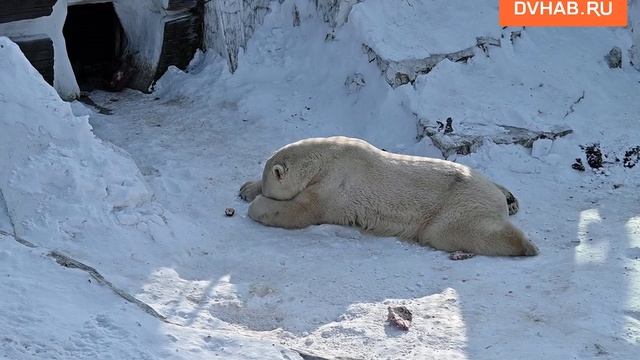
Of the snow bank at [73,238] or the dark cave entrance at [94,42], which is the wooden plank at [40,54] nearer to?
the dark cave entrance at [94,42]

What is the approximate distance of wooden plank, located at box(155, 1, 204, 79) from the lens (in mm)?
11438

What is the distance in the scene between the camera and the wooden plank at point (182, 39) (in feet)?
37.5

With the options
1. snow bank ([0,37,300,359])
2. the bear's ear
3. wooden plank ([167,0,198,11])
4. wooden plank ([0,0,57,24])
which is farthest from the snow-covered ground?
wooden plank ([0,0,57,24])

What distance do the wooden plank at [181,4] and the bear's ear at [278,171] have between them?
408cm

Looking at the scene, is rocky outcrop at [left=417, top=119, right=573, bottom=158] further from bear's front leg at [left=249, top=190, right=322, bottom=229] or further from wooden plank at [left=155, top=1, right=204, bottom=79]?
wooden plank at [left=155, top=1, right=204, bottom=79]

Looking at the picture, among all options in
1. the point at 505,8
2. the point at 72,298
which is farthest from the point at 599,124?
the point at 72,298

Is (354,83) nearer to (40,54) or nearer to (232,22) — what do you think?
(232,22)

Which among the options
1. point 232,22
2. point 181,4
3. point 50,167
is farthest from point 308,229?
point 181,4

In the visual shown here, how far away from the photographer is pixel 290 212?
8125 millimetres

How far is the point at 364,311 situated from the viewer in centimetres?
658

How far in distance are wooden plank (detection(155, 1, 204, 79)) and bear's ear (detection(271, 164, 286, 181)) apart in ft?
13.0

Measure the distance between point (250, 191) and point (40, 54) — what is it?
130 inches

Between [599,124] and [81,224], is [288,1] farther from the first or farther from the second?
[81,224]

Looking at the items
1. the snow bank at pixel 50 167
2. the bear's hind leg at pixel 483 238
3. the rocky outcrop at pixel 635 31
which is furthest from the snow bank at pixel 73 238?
the rocky outcrop at pixel 635 31
